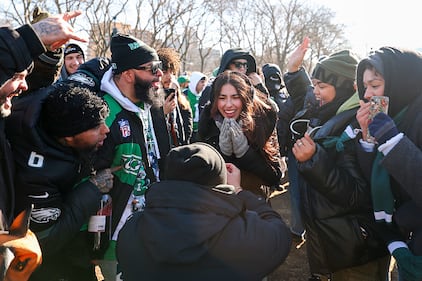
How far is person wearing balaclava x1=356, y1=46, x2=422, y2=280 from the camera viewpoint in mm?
Answer: 2283

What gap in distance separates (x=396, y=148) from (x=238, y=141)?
1.26 m

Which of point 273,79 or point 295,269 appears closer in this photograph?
point 295,269

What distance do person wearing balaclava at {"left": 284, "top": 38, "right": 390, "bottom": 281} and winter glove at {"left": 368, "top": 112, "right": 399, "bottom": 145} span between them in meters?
0.38

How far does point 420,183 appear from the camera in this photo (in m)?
2.23

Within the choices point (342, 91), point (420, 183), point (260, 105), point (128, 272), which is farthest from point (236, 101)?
point (128, 272)

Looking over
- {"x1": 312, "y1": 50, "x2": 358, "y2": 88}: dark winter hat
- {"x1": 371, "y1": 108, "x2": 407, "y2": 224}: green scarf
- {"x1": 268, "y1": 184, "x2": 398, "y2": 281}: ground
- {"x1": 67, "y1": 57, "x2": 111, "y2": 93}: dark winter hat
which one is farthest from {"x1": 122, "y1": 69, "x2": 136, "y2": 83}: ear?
{"x1": 268, "y1": 184, "x2": 398, "y2": 281}: ground

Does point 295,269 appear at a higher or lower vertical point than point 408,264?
lower

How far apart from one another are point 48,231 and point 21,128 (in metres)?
0.59

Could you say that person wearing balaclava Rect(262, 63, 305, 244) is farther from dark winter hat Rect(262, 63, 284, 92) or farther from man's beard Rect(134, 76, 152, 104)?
man's beard Rect(134, 76, 152, 104)

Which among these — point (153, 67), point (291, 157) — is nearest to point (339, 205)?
point (153, 67)

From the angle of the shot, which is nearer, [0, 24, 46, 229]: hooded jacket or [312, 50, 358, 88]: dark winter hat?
[0, 24, 46, 229]: hooded jacket

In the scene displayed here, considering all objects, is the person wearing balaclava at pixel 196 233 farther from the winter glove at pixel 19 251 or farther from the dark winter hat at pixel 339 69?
the dark winter hat at pixel 339 69

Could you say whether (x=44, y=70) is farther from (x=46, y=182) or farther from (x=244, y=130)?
(x=244, y=130)

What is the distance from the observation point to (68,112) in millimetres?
2391
